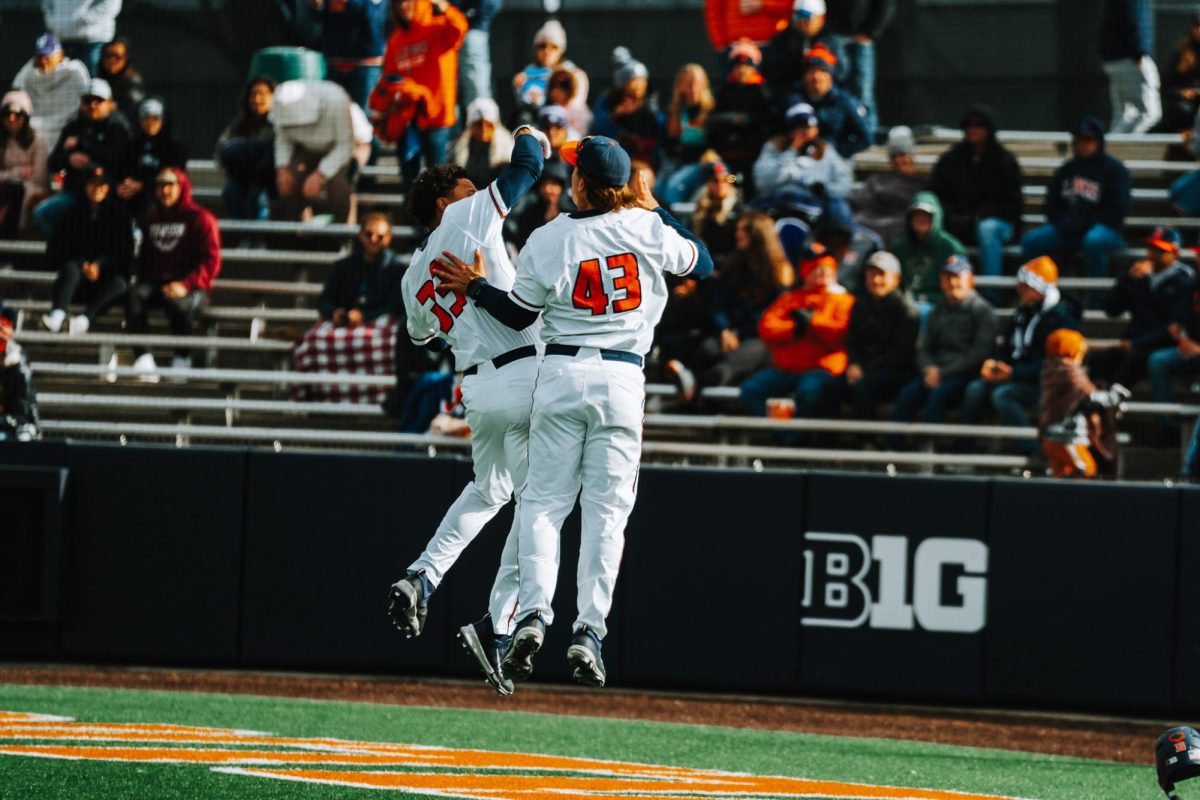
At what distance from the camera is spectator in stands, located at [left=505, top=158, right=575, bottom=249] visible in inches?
518

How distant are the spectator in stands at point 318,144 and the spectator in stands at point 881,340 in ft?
14.7

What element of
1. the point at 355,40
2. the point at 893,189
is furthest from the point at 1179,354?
the point at 355,40

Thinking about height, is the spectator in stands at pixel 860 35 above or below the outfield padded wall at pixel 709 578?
above

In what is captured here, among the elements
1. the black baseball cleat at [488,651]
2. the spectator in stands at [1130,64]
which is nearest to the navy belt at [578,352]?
the black baseball cleat at [488,651]

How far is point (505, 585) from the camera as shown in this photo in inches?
314

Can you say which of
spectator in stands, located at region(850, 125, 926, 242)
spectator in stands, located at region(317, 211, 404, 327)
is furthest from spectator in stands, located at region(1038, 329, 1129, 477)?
spectator in stands, located at region(317, 211, 404, 327)

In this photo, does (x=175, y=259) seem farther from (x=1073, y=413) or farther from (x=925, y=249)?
(x=1073, y=413)

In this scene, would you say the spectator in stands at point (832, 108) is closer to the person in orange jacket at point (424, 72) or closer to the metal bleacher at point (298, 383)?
the metal bleacher at point (298, 383)

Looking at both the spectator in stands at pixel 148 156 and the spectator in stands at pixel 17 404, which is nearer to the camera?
the spectator in stands at pixel 17 404

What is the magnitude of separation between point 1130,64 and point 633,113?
12.2 ft

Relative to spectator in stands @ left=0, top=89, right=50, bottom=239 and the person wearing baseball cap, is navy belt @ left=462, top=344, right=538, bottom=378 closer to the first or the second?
the person wearing baseball cap

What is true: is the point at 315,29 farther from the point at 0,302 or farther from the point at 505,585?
the point at 505,585

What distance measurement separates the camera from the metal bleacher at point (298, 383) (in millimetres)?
12578

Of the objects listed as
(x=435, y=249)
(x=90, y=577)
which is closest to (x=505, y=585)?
(x=435, y=249)
